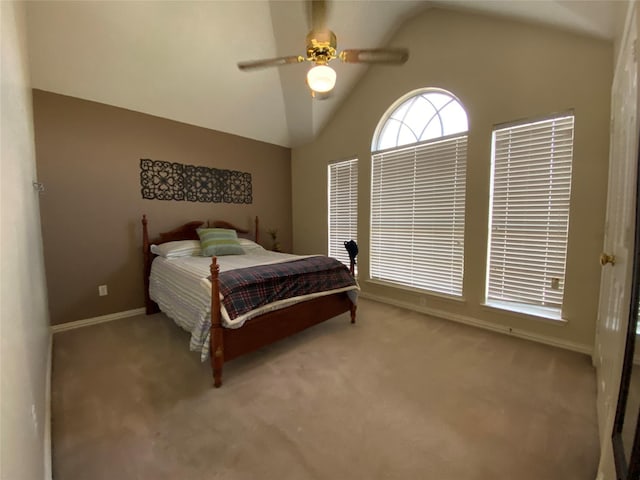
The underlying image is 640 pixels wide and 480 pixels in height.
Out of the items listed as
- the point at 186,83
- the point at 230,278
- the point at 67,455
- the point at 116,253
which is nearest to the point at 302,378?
the point at 230,278

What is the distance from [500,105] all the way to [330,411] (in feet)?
9.94

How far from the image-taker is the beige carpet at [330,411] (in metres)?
1.29

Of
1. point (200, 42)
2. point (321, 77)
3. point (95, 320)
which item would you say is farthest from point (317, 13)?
point (95, 320)

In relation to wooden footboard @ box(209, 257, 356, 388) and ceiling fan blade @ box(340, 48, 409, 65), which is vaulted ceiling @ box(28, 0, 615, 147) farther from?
wooden footboard @ box(209, 257, 356, 388)

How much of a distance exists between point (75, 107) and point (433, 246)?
4249 millimetres

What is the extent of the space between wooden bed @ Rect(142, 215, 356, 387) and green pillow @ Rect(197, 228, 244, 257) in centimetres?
68

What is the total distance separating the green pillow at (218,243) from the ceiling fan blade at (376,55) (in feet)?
7.95

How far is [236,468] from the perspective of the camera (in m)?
1.28

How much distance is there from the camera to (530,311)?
2.55 m

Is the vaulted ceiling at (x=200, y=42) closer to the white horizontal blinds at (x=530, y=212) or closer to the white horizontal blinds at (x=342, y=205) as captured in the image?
the white horizontal blinds at (x=530, y=212)

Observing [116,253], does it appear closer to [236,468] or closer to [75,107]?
[75,107]

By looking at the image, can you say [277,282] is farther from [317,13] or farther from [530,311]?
[530,311]

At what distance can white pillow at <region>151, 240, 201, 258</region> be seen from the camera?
3135 mm

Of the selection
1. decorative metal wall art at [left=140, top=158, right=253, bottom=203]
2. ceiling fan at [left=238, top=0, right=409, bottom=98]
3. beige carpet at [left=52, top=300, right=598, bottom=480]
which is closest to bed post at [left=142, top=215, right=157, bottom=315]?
decorative metal wall art at [left=140, top=158, right=253, bottom=203]
